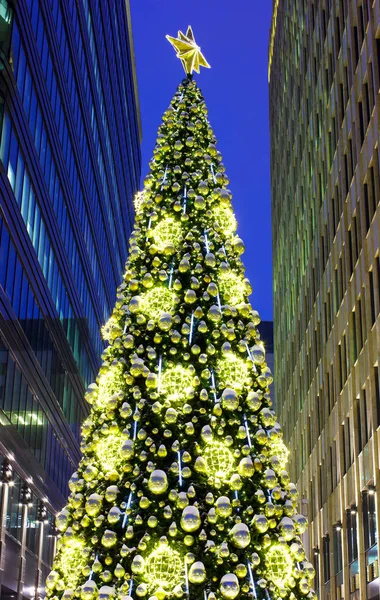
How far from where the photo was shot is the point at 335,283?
38562mm

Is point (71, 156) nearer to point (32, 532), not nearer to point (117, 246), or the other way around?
point (32, 532)

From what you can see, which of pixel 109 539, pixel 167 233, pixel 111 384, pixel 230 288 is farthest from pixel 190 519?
pixel 167 233

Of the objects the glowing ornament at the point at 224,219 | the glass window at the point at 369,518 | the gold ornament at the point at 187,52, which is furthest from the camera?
the glass window at the point at 369,518

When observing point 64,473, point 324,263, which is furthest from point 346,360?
point 64,473

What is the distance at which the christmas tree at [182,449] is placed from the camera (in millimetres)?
10039

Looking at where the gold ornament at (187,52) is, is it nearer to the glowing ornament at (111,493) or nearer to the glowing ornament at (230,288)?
the glowing ornament at (230,288)

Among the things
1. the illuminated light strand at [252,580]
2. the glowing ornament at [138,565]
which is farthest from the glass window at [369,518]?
the glowing ornament at [138,565]

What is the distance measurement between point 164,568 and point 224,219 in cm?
514

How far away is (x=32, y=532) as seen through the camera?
3700 centimetres

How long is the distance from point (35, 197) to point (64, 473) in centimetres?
1620

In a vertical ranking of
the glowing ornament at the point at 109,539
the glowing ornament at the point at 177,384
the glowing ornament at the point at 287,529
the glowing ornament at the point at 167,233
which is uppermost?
the glowing ornament at the point at 167,233

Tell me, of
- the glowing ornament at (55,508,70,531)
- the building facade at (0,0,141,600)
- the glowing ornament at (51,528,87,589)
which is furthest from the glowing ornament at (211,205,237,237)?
the building facade at (0,0,141,600)

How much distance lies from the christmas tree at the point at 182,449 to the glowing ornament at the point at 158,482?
0.05ft

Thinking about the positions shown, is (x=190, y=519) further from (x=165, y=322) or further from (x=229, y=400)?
(x=165, y=322)
